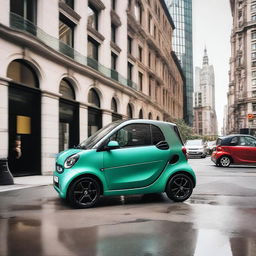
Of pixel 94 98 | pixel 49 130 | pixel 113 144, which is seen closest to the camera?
pixel 113 144

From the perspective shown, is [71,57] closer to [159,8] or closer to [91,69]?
[91,69]

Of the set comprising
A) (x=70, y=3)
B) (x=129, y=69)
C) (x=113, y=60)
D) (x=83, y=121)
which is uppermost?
(x=70, y=3)

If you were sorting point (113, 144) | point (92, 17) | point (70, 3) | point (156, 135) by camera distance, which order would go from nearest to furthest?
Result: point (113, 144)
point (156, 135)
point (70, 3)
point (92, 17)

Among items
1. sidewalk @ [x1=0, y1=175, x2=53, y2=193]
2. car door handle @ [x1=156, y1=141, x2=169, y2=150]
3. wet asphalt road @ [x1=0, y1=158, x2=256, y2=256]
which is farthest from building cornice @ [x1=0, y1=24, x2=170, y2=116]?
car door handle @ [x1=156, y1=141, x2=169, y2=150]

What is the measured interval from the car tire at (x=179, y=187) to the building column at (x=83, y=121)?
11355 mm

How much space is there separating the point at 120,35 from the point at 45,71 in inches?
455

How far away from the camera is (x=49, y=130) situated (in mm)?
13969

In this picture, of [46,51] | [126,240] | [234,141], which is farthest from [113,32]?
[126,240]

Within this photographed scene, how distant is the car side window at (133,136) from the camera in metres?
6.25

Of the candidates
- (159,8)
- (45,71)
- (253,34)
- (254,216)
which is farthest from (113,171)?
(253,34)

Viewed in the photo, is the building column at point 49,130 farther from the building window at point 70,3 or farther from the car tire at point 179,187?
the car tire at point 179,187

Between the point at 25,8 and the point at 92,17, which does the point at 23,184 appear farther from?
the point at 92,17

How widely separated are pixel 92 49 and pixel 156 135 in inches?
577

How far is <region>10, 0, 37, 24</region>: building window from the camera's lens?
12656 millimetres
